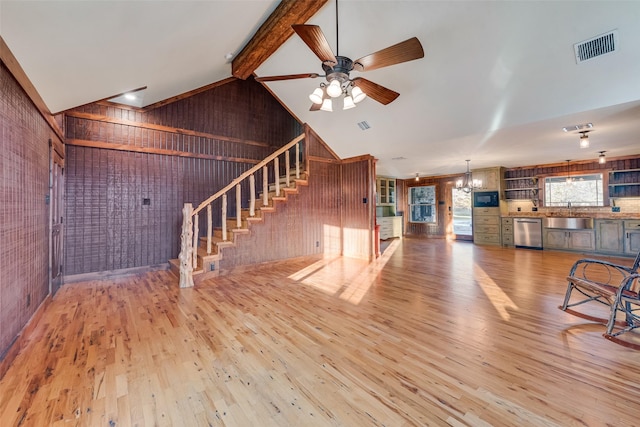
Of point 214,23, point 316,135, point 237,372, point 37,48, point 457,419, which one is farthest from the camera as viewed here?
point 316,135

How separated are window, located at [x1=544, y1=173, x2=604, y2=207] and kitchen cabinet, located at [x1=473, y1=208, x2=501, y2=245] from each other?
1347 millimetres

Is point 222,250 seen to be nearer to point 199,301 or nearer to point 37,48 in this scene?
point 199,301

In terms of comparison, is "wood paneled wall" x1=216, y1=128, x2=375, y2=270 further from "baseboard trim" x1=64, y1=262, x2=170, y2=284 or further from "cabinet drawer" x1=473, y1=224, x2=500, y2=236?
"cabinet drawer" x1=473, y1=224, x2=500, y2=236

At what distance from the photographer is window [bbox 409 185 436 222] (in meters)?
10.2

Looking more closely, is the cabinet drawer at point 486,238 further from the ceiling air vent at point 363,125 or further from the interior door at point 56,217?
the interior door at point 56,217

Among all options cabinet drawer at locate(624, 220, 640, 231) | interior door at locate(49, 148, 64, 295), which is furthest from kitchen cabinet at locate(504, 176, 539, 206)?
interior door at locate(49, 148, 64, 295)

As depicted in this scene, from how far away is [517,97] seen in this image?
3541 mm

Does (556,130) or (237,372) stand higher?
(556,130)

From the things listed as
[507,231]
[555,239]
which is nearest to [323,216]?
[507,231]

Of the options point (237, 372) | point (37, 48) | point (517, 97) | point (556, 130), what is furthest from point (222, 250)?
point (556, 130)

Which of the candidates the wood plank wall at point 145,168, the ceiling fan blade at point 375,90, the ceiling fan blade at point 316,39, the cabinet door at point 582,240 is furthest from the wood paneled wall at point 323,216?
the cabinet door at point 582,240

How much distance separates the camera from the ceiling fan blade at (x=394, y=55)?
7.47ft

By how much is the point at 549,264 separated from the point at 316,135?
570 centimetres

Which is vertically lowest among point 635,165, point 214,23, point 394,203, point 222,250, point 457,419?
point 457,419
